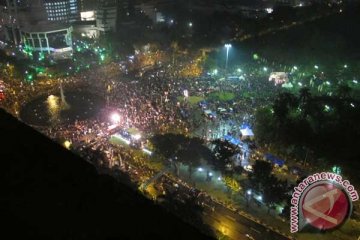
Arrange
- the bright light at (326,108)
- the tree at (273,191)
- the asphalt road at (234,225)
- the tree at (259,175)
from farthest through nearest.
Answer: the bright light at (326,108) < the tree at (259,175) < the tree at (273,191) < the asphalt road at (234,225)

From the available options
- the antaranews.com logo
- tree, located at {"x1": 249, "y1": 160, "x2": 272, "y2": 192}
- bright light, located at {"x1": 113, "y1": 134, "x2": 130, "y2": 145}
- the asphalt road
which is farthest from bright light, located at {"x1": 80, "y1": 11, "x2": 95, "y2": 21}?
the antaranews.com logo

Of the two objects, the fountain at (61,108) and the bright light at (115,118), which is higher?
the bright light at (115,118)

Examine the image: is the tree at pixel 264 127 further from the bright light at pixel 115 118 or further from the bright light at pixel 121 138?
the bright light at pixel 115 118

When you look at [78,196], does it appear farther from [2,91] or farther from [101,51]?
[101,51]

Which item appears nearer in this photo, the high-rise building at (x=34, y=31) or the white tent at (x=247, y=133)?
the white tent at (x=247, y=133)

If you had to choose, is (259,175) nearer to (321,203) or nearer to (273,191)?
(273,191)

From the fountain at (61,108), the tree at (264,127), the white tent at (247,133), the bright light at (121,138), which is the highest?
the tree at (264,127)

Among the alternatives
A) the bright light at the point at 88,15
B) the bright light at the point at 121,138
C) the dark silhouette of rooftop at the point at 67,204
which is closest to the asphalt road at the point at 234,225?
the bright light at the point at 121,138

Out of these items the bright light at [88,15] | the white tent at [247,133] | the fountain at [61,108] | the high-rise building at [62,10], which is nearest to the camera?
the white tent at [247,133]
